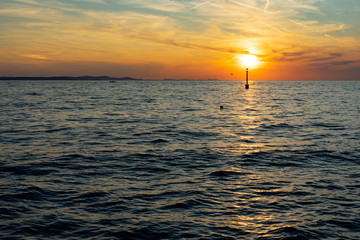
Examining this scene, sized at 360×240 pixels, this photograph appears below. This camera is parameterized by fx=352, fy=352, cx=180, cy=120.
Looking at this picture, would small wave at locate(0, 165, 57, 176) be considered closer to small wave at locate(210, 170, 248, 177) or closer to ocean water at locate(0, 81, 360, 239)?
ocean water at locate(0, 81, 360, 239)

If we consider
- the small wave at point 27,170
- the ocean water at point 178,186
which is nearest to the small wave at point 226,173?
the ocean water at point 178,186

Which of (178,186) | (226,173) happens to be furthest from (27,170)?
(226,173)

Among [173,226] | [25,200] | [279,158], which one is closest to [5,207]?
[25,200]

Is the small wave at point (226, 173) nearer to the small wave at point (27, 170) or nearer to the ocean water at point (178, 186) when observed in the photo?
the ocean water at point (178, 186)

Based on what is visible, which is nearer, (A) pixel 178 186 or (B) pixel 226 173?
(A) pixel 178 186

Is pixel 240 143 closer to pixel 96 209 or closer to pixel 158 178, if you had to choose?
pixel 158 178

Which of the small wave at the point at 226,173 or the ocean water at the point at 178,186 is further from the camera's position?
the small wave at the point at 226,173

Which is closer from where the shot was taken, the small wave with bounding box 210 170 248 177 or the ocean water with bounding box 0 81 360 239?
the ocean water with bounding box 0 81 360 239

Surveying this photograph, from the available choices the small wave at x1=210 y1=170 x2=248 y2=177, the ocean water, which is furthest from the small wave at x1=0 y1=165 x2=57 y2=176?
the small wave at x1=210 y1=170 x2=248 y2=177

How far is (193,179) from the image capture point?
58.5 feet

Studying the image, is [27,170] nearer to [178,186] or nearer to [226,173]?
[178,186]

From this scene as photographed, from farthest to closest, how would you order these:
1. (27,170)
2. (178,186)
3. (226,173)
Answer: (27,170), (226,173), (178,186)

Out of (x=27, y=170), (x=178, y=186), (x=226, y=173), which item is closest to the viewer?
(x=178, y=186)

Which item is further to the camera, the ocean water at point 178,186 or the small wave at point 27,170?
the small wave at point 27,170
